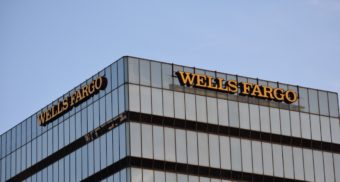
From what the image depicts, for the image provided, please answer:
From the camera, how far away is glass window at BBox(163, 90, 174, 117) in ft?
405

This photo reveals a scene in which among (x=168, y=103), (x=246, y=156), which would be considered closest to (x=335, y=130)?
(x=246, y=156)

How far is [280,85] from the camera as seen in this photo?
132 m

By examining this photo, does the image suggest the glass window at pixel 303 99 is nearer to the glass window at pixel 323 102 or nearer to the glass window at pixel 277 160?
the glass window at pixel 323 102

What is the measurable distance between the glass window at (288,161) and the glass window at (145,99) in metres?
17.0

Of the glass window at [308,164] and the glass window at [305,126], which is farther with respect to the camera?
the glass window at [305,126]

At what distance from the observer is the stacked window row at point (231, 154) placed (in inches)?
4771

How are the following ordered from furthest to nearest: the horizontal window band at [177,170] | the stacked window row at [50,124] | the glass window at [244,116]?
the glass window at [244,116] < the stacked window row at [50,124] < the horizontal window band at [177,170]

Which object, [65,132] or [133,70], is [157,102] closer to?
[133,70]

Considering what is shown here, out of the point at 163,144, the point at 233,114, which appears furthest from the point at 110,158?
the point at 233,114

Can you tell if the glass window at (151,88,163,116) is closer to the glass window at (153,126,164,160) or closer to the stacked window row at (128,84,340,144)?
the stacked window row at (128,84,340,144)

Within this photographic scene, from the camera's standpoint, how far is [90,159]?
413ft

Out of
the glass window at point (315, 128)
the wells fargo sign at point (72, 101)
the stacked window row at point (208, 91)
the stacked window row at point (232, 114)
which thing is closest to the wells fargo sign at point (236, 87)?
the stacked window row at point (208, 91)

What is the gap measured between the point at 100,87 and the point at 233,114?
14351 mm

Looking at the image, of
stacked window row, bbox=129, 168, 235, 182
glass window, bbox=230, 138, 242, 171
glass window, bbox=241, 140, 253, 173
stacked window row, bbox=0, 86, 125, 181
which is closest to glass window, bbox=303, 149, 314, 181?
glass window, bbox=241, 140, 253, 173
